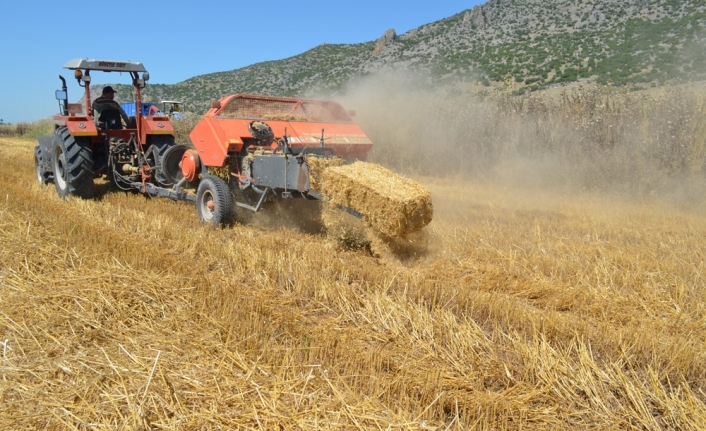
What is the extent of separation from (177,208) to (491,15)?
3904cm

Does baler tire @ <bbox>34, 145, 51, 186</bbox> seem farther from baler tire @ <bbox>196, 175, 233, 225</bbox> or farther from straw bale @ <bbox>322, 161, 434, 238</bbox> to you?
straw bale @ <bbox>322, 161, 434, 238</bbox>

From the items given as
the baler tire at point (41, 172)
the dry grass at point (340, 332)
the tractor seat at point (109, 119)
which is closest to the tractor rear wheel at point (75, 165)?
the tractor seat at point (109, 119)

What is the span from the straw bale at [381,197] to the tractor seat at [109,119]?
4.44 m

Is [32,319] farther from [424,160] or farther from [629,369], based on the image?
[424,160]

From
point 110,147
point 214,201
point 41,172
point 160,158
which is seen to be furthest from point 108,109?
point 214,201

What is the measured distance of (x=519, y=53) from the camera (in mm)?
32219

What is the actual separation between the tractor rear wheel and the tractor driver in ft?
1.66

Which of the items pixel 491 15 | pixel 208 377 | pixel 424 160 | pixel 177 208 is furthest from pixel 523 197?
pixel 491 15

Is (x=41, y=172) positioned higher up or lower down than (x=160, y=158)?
lower down

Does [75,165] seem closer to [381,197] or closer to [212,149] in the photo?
[212,149]

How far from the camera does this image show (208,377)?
2500 millimetres

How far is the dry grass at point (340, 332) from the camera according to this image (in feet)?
7.67

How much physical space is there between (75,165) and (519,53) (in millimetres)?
30271

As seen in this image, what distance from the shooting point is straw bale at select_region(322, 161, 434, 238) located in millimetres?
4441
